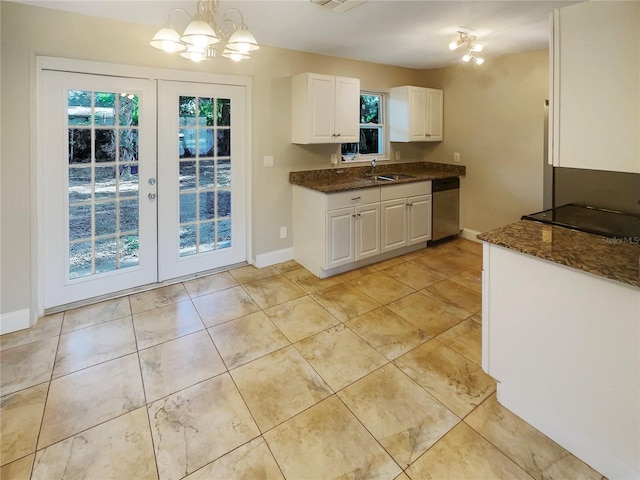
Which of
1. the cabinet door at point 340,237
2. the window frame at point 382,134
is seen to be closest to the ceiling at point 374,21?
the window frame at point 382,134

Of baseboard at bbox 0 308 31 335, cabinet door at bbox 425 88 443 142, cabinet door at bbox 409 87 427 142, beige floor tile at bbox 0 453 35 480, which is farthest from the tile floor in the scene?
cabinet door at bbox 425 88 443 142

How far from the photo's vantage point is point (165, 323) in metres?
2.81

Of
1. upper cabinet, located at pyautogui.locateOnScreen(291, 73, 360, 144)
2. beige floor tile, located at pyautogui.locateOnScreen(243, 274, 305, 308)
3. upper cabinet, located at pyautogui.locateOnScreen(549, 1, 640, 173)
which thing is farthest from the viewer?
upper cabinet, located at pyautogui.locateOnScreen(291, 73, 360, 144)

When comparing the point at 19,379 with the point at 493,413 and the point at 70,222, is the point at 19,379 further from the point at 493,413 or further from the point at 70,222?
the point at 493,413

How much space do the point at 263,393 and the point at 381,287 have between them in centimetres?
175

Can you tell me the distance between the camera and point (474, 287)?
3430 millimetres

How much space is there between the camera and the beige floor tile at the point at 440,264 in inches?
151

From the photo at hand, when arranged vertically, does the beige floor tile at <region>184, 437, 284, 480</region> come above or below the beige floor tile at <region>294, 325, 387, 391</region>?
below

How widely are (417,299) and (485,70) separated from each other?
319cm

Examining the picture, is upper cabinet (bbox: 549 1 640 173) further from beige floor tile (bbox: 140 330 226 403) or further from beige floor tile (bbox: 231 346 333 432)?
beige floor tile (bbox: 140 330 226 403)

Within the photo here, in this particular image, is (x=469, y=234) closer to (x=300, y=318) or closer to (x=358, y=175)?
(x=358, y=175)

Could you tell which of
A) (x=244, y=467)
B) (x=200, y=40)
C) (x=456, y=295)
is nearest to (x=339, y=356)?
(x=244, y=467)

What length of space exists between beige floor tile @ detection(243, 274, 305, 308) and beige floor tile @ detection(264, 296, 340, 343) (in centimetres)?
10

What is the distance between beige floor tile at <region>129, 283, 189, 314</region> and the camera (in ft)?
10.1
